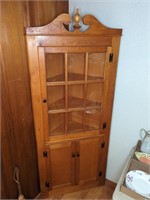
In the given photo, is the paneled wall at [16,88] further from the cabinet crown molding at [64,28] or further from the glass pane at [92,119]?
the glass pane at [92,119]

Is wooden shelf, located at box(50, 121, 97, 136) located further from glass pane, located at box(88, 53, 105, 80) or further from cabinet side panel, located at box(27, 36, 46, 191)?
glass pane, located at box(88, 53, 105, 80)

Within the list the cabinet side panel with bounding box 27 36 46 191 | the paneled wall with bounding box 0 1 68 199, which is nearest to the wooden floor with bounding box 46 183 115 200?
the cabinet side panel with bounding box 27 36 46 191

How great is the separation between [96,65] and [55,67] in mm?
351

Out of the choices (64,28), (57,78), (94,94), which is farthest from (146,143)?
(64,28)

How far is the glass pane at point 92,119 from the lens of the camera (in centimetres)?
151

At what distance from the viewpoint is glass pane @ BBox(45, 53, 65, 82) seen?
1.25 meters

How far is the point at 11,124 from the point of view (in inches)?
49.6

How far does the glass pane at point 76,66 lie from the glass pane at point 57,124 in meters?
0.36

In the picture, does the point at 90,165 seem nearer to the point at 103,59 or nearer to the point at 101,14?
the point at 103,59

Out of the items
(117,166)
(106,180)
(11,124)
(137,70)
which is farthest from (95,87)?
(106,180)

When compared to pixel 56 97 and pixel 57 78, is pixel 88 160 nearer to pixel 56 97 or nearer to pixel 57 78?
pixel 56 97

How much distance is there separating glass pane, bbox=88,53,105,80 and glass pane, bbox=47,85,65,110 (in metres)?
0.27

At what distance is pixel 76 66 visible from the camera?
1.35m

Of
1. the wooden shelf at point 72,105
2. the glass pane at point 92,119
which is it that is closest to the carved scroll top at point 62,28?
the wooden shelf at point 72,105
